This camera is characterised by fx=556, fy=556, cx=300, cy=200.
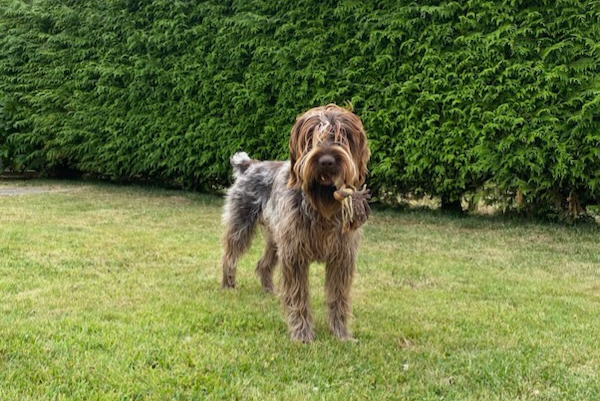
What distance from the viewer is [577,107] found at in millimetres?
7668

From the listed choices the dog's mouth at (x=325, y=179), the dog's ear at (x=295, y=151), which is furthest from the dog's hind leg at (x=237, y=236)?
the dog's mouth at (x=325, y=179)

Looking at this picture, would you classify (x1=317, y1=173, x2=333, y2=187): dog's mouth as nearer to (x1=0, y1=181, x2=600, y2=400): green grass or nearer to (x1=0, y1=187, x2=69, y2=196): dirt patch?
(x1=0, y1=181, x2=600, y2=400): green grass

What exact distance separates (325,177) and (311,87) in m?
6.62

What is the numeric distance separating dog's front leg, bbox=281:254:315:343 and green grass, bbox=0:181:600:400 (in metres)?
0.12

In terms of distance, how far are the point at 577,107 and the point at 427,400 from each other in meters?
6.23

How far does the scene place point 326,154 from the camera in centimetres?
324

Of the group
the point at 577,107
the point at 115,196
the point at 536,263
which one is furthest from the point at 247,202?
the point at 115,196

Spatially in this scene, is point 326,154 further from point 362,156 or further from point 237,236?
point 237,236

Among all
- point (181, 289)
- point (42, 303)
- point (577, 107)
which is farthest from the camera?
point (577, 107)

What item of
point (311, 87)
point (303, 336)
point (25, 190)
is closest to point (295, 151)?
point (303, 336)

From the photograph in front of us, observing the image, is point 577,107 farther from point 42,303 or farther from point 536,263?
point 42,303

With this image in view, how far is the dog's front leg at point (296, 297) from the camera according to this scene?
3678 millimetres

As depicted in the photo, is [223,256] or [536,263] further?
[536,263]

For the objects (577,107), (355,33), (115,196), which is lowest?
(115,196)
